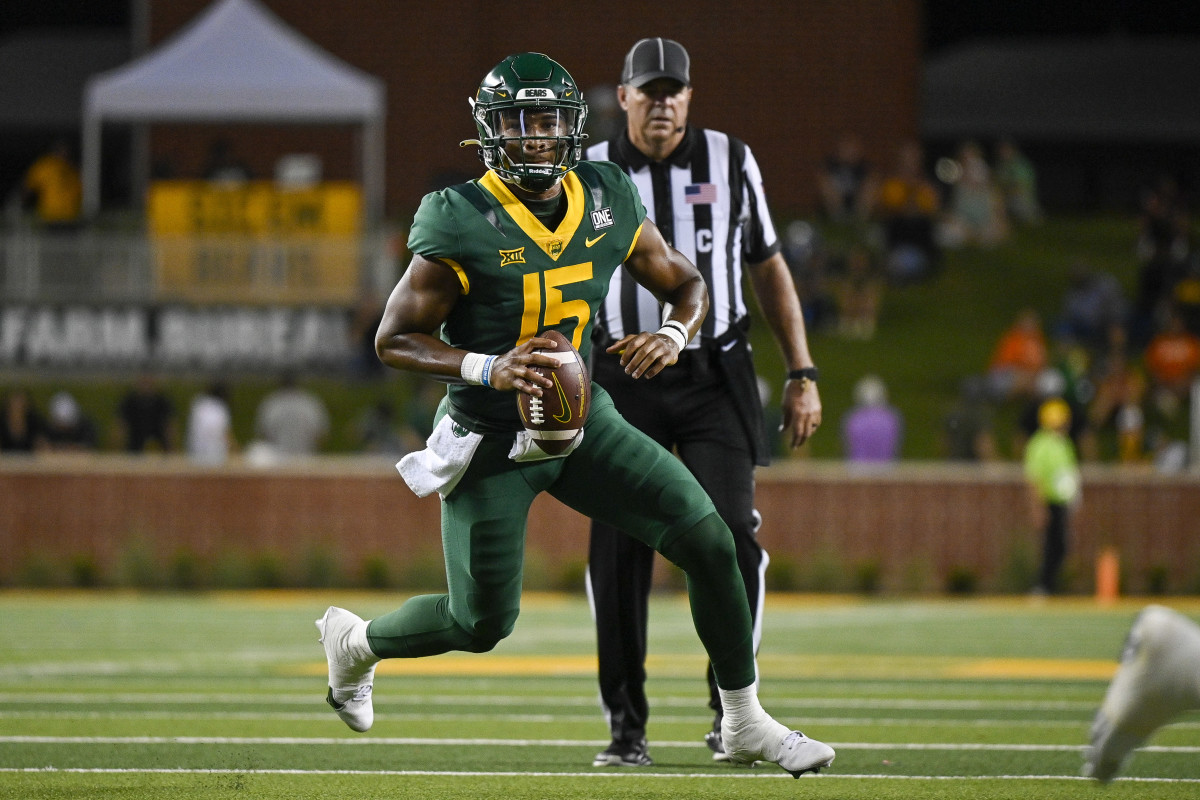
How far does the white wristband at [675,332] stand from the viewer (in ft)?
17.1

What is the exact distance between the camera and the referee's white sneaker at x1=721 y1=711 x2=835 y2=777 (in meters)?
5.02

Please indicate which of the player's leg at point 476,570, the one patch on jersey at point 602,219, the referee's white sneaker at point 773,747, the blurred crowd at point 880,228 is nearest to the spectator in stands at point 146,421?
the blurred crowd at point 880,228

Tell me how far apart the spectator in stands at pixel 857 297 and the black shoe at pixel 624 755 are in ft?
59.4

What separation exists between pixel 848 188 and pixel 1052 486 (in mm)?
10536

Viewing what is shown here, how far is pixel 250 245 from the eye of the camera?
71.3 feet

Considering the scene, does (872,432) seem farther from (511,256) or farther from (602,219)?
(511,256)

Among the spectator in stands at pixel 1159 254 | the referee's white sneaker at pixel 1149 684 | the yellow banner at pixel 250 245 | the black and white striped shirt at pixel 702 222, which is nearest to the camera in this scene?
the referee's white sneaker at pixel 1149 684

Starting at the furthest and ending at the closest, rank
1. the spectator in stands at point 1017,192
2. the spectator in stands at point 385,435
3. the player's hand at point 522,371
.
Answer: the spectator in stands at point 1017,192 → the spectator in stands at point 385,435 → the player's hand at point 522,371

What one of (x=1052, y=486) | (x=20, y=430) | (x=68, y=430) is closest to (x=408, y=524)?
(x=68, y=430)

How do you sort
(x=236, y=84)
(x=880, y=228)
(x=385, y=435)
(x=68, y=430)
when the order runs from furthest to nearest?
(x=880, y=228) < (x=236, y=84) < (x=385, y=435) < (x=68, y=430)

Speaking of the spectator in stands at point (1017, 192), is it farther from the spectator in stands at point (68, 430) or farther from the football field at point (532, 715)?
the football field at point (532, 715)

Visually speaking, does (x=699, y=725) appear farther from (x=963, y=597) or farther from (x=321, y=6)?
(x=321, y=6)

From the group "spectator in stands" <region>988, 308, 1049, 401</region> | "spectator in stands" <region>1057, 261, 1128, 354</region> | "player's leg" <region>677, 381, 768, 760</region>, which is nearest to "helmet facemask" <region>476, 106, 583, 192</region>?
"player's leg" <region>677, 381, 768, 760</region>

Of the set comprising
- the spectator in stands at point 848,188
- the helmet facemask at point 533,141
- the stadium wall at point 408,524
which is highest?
the spectator in stands at point 848,188
